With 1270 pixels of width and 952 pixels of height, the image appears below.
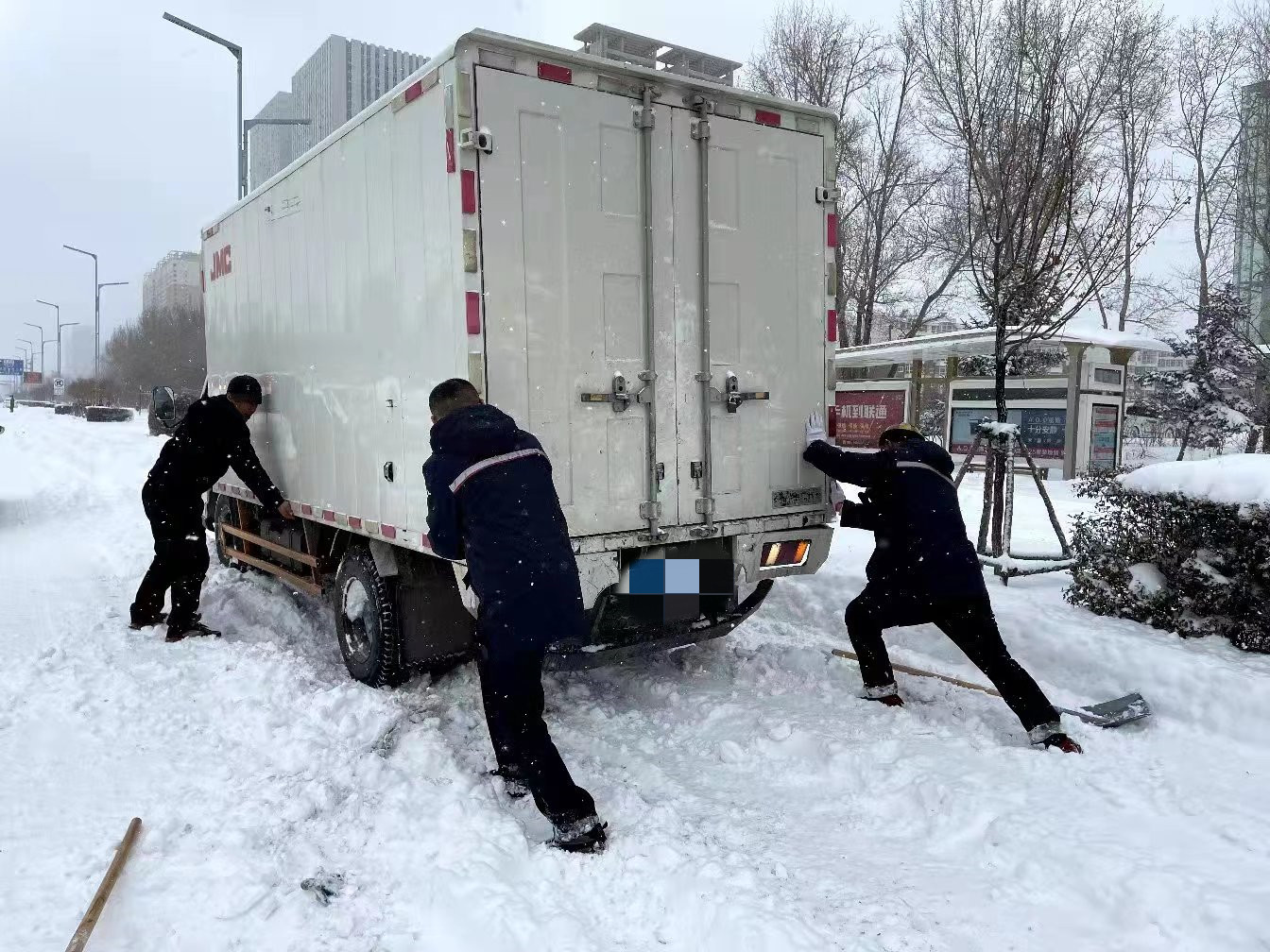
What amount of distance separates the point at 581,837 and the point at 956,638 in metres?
2.25

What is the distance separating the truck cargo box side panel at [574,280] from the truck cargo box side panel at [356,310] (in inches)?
9.6

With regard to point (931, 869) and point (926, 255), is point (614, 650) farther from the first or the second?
point (926, 255)

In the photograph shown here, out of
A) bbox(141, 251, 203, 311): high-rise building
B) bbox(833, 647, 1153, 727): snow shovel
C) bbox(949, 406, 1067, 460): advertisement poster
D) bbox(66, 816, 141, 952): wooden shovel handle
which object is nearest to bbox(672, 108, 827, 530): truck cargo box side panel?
bbox(833, 647, 1153, 727): snow shovel

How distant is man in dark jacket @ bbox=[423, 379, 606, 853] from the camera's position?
348 cm

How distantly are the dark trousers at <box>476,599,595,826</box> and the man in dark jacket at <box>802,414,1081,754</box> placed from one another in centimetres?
208

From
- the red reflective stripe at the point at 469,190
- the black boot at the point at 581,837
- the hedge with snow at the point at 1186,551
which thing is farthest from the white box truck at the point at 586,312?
the hedge with snow at the point at 1186,551

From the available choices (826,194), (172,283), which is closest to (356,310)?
(826,194)

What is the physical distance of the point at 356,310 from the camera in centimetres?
517

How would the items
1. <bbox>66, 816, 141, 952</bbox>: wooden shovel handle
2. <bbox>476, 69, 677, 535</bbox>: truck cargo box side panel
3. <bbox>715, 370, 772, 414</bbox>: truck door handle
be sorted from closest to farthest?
<bbox>66, 816, 141, 952</bbox>: wooden shovel handle, <bbox>476, 69, 677, 535</bbox>: truck cargo box side panel, <bbox>715, 370, 772, 414</bbox>: truck door handle

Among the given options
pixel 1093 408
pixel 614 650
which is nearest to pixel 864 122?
pixel 1093 408

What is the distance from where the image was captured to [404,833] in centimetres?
352

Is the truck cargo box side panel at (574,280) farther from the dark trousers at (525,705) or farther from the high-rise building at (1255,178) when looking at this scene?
the high-rise building at (1255,178)

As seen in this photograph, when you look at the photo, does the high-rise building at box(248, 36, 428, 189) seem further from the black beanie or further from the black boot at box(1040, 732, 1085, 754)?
the black boot at box(1040, 732, 1085, 754)

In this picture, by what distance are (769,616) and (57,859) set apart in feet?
15.7
